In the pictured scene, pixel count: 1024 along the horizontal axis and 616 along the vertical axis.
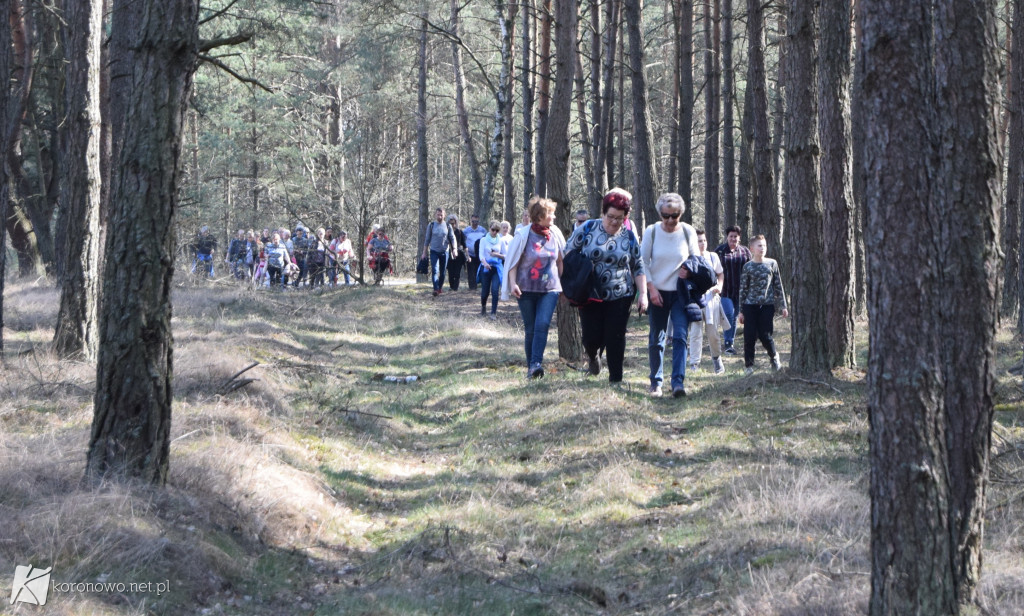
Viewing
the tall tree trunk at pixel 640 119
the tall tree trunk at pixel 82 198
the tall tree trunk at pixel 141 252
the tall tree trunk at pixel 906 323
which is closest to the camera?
the tall tree trunk at pixel 906 323

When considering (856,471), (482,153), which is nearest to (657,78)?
(482,153)

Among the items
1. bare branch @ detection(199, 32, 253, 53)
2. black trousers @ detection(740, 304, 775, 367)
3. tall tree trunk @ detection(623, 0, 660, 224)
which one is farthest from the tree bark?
bare branch @ detection(199, 32, 253, 53)

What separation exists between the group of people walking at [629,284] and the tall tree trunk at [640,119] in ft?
21.2

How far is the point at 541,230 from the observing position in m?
10.1

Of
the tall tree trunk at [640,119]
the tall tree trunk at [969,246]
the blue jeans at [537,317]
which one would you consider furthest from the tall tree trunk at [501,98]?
the tall tree trunk at [969,246]

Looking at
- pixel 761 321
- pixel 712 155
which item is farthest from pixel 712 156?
pixel 761 321

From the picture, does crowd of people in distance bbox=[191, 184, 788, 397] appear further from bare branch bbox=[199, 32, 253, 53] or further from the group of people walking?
bare branch bbox=[199, 32, 253, 53]

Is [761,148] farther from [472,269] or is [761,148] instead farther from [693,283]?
[472,269]

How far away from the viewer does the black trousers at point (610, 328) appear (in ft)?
30.6

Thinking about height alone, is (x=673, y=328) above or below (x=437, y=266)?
below

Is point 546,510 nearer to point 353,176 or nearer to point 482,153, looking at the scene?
point 353,176

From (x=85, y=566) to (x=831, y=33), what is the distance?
816 centimetres

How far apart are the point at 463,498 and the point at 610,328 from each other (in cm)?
328

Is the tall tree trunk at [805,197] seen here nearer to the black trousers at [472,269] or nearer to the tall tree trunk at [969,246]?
the tall tree trunk at [969,246]
